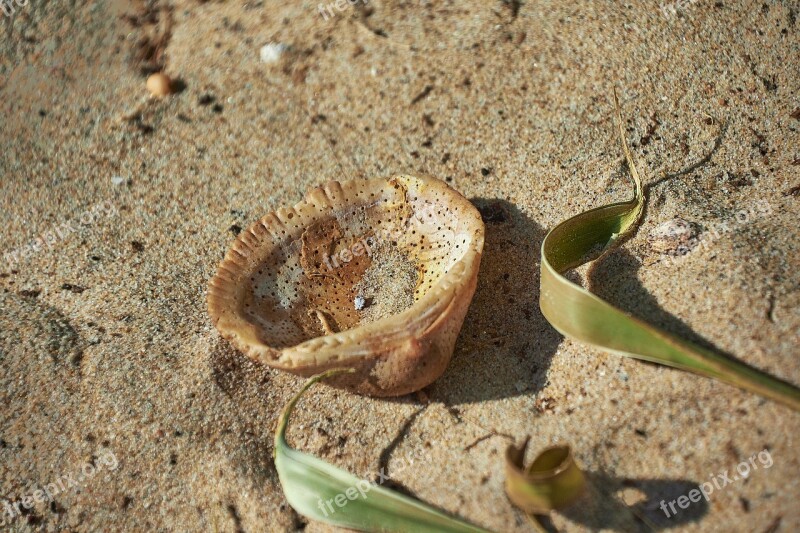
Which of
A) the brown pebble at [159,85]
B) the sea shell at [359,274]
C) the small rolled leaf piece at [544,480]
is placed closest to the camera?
the small rolled leaf piece at [544,480]

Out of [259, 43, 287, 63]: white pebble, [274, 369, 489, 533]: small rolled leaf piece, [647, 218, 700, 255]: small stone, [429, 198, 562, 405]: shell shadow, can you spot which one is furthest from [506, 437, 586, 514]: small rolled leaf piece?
[259, 43, 287, 63]: white pebble

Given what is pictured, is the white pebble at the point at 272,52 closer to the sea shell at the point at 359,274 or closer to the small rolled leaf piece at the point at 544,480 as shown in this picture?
the sea shell at the point at 359,274

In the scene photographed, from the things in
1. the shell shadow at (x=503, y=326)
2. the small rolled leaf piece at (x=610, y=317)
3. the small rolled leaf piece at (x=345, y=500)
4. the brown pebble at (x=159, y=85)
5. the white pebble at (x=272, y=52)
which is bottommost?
the small rolled leaf piece at (x=345, y=500)

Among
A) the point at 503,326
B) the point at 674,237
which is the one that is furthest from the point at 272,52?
the point at 674,237

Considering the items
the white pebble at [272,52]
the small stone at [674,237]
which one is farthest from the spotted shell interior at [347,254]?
the white pebble at [272,52]

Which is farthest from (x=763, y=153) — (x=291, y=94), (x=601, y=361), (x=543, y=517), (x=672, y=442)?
(x=291, y=94)

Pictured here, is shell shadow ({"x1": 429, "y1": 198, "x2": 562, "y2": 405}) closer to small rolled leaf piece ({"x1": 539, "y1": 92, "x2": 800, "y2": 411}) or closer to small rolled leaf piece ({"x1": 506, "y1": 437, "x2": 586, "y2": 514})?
small rolled leaf piece ({"x1": 539, "y1": 92, "x2": 800, "y2": 411})

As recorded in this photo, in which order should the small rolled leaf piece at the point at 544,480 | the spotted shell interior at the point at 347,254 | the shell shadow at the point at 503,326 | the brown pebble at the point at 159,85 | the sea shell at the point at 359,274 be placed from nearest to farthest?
the small rolled leaf piece at the point at 544,480 < the sea shell at the point at 359,274 < the shell shadow at the point at 503,326 < the spotted shell interior at the point at 347,254 < the brown pebble at the point at 159,85

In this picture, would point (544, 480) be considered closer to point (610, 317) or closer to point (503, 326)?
point (610, 317)

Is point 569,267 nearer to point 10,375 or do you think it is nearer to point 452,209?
point 452,209
